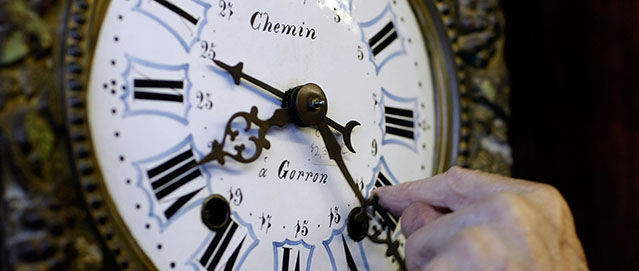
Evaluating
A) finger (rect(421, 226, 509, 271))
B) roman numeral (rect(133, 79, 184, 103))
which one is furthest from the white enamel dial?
finger (rect(421, 226, 509, 271))

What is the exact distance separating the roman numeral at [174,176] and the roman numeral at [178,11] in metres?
0.13

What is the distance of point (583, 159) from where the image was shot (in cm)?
118

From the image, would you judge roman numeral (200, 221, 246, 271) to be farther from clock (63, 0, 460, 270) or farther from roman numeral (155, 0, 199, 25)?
roman numeral (155, 0, 199, 25)

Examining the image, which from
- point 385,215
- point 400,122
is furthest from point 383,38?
point 385,215

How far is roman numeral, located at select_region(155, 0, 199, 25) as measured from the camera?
76cm

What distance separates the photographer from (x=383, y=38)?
0.95 meters

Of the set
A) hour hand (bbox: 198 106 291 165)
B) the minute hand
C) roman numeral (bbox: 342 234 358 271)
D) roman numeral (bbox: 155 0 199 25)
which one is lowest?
roman numeral (bbox: 342 234 358 271)

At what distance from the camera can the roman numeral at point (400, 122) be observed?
0.95 metres

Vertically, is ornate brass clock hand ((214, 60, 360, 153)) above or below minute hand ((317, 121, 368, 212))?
above

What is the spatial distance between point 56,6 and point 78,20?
2cm

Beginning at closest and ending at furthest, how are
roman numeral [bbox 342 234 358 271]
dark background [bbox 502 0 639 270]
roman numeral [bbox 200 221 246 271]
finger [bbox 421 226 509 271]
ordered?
finger [bbox 421 226 509 271] → roman numeral [bbox 200 221 246 271] → roman numeral [bbox 342 234 358 271] → dark background [bbox 502 0 639 270]

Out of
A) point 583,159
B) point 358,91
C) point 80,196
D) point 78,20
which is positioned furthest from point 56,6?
point 583,159

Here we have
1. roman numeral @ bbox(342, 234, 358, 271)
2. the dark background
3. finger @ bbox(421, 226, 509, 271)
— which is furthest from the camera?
the dark background

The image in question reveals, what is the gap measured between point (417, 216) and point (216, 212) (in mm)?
210
